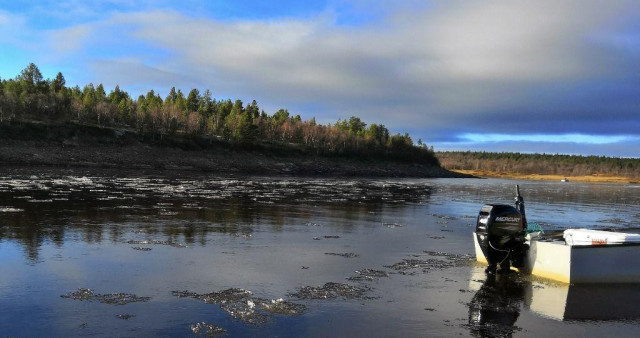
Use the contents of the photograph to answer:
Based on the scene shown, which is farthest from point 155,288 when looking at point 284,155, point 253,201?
point 284,155

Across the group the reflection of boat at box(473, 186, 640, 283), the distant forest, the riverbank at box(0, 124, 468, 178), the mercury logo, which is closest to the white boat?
the reflection of boat at box(473, 186, 640, 283)

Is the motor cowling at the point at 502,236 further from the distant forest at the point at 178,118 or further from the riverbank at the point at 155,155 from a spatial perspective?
the distant forest at the point at 178,118

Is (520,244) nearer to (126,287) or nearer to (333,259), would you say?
(333,259)

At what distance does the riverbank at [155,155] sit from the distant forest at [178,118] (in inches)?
269

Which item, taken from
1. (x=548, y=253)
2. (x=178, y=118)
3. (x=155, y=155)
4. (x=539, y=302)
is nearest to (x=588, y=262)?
(x=548, y=253)

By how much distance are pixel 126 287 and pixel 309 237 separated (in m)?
8.45

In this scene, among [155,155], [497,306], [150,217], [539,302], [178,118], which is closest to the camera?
[497,306]

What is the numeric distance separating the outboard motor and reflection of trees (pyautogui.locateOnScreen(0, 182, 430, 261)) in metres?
8.33

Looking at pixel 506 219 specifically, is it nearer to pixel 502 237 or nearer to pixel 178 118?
pixel 502 237

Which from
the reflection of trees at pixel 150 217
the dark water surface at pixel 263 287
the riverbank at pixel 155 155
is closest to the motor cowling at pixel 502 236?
the dark water surface at pixel 263 287

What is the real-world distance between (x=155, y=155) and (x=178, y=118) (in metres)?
40.6

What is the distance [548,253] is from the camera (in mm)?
12570

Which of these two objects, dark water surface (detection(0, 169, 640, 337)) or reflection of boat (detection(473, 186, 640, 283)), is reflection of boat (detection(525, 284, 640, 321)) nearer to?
dark water surface (detection(0, 169, 640, 337))

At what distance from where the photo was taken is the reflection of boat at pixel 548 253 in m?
12.1
